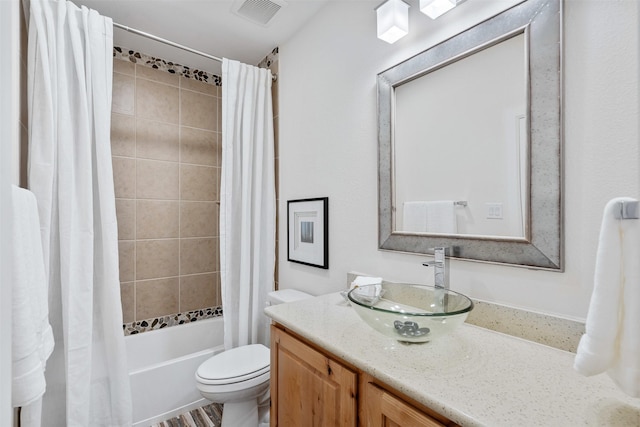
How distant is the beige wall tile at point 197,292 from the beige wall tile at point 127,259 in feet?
1.20

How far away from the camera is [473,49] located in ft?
3.66

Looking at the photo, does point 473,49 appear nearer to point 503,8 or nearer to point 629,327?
point 503,8

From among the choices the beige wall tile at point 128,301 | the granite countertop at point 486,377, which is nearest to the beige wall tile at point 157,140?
the beige wall tile at point 128,301

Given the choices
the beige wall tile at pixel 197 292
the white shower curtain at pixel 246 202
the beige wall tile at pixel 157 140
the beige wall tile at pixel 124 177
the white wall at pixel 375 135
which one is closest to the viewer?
the white wall at pixel 375 135

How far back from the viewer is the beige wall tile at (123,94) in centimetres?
221

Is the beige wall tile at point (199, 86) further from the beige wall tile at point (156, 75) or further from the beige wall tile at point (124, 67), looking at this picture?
the beige wall tile at point (124, 67)

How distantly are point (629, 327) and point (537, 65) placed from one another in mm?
786

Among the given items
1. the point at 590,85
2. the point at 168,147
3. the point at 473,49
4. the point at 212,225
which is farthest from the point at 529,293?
the point at 168,147

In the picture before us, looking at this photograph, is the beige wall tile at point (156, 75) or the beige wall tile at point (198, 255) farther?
the beige wall tile at point (198, 255)

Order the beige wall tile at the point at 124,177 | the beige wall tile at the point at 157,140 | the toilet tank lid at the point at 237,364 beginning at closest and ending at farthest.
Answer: the toilet tank lid at the point at 237,364 < the beige wall tile at the point at 124,177 < the beige wall tile at the point at 157,140

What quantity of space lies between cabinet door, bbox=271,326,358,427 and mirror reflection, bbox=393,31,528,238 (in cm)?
66

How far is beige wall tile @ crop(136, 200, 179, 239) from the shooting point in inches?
90.4

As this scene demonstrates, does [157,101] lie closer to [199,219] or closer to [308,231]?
[199,219]

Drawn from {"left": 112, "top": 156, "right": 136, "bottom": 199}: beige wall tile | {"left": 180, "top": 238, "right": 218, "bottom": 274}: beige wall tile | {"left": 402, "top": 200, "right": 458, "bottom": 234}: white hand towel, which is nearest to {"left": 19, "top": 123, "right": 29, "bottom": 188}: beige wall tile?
{"left": 112, "top": 156, "right": 136, "bottom": 199}: beige wall tile
